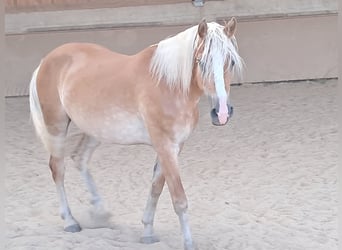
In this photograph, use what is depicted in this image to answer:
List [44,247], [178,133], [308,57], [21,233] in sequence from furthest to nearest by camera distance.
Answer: [308,57] < [21,233] < [44,247] < [178,133]

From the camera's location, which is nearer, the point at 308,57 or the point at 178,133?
the point at 178,133

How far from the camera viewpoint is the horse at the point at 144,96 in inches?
116

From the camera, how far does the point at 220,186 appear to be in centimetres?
444

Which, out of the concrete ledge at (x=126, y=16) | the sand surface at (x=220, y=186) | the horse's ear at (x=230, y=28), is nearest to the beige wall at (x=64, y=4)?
the concrete ledge at (x=126, y=16)

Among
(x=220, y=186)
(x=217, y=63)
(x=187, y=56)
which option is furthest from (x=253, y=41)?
(x=217, y=63)

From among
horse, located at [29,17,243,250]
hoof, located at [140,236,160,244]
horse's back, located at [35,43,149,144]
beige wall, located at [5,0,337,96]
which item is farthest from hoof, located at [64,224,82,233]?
beige wall, located at [5,0,337,96]

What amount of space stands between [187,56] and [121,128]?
1.63 feet

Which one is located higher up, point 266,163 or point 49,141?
point 49,141

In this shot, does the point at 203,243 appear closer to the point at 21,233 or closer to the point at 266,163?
the point at 21,233

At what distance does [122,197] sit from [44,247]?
929 millimetres

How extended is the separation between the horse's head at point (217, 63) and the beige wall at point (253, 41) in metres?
3.79

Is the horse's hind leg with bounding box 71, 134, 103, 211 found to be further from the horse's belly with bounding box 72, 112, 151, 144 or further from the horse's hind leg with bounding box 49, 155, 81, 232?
the horse's belly with bounding box 72, 112, 151, 144

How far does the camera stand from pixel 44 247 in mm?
3410

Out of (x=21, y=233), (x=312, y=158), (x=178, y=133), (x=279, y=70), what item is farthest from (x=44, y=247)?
(x=279, y=70)
